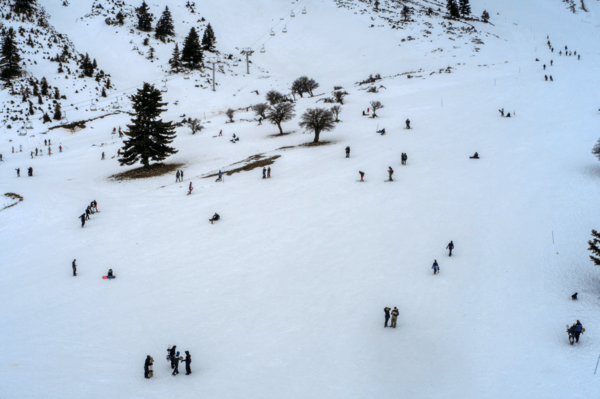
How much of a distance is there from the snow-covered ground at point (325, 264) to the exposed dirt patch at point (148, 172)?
140cm

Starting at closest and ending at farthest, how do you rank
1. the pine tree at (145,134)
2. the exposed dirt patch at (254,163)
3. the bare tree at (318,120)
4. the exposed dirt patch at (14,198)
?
1. the exposed dirt patch at (14,198)
2. the exposed dirt patch at (254,163)
3. the pine tree at (145,134)
4. the bare tree at (318,120)

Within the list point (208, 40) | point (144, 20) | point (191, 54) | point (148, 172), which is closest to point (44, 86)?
point (191, 54)

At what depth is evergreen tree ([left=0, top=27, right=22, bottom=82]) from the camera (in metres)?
67.1

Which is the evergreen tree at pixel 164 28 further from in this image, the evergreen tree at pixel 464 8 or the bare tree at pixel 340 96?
the evergreen tree at pixel 464 8

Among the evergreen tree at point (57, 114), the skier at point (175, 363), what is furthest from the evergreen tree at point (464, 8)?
the skier at point (175, 363)

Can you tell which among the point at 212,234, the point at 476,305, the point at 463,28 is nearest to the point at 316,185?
the point at 212,234

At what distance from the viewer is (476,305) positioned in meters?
17.7

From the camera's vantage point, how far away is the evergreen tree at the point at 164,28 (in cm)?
9675

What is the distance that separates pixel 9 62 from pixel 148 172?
1871 inches

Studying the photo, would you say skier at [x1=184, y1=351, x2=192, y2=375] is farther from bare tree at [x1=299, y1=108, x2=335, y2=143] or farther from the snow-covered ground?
bare tree at [x1=299, y1=108, x2=335, y2=143]

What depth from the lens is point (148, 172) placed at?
140 feet

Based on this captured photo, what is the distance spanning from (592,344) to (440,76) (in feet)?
224

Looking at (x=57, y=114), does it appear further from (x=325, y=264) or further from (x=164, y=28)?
(x=325, y=264)

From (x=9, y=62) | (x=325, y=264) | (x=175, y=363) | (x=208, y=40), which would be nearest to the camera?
(x=175, y=363)
